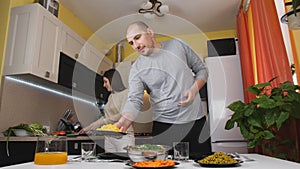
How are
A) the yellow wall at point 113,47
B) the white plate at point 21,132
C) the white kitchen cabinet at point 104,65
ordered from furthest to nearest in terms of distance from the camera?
the white kitchen cabinet at point 104,65, the yellow wall at point 113,47, the white plate at point 21,132

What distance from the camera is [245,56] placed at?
2.38m

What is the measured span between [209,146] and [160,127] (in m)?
1.02

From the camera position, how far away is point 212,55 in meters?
2.86

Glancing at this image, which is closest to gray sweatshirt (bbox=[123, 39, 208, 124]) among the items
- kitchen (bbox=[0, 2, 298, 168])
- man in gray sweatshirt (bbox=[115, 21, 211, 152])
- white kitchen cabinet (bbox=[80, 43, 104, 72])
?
man in gray sweatshirt (bbox=[115, 21, 211, 152])

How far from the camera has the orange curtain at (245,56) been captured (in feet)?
7.53

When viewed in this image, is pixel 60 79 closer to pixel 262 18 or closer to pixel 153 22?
pixel 153 22

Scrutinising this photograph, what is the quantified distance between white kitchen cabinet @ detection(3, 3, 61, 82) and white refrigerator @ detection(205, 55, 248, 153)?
5.12 ft

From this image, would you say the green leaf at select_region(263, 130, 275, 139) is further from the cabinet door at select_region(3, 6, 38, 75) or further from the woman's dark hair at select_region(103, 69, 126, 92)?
the cabinet door at select_region(3, 6, 38, 75)

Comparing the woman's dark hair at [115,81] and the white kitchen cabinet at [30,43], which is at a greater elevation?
the white kitchen cabinet at [30,43]

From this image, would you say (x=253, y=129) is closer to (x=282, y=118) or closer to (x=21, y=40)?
(x=282, y=118)

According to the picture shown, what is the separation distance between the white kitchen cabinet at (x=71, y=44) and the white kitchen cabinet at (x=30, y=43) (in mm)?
226

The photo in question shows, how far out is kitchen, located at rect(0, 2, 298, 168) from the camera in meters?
2.11

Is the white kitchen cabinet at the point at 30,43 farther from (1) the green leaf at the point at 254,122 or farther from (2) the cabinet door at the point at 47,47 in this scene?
(1) the green leaf at the point at 254,122

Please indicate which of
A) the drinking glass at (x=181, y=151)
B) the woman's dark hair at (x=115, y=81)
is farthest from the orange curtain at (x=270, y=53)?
the woman's dark hair at (x=115, y=81)
